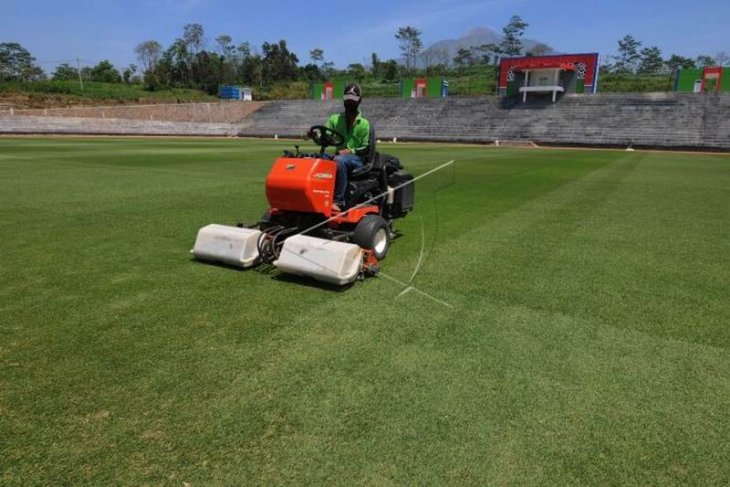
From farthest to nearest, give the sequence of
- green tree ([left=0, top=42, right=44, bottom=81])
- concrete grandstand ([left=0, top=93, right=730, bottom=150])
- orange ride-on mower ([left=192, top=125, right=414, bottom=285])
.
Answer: green tree ([left=0, top=42, right=44, bottom=81]) < concrete grandstand ([left=0, top=93, right=730, bottom=150]) < orange ride-on mower ([left=192, top=125, right=414, bottom=285])

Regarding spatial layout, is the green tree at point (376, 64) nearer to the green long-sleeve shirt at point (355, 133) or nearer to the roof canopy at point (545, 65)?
the roof canopy at point (545, 65)

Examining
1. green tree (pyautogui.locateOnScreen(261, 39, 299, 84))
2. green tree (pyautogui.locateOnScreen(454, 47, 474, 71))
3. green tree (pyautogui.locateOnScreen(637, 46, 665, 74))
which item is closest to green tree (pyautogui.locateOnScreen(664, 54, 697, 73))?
green tree (pyautogui.locateOnScreen(637, 46, 665, 74))

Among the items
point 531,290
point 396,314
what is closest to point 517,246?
point 531,290

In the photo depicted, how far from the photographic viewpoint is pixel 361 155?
20.6 ft

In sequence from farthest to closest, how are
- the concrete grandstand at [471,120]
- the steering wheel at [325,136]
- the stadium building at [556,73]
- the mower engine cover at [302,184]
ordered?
the stadium building at [556,73]
the concrete grandstand at [471,120]
the steering wheel at [325,136]
the mower engine cover at [302,184]

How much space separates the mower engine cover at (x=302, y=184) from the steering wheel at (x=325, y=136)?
448 mm

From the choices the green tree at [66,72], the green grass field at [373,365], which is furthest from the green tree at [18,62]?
the green grass field at [373,365]

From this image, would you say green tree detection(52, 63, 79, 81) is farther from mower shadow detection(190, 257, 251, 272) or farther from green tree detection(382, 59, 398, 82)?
mower shadow detection(190, 257, 251, 272)

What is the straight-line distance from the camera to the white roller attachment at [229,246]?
5.30m

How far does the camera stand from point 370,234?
5.58 m

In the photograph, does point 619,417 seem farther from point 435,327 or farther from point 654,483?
point 435,327

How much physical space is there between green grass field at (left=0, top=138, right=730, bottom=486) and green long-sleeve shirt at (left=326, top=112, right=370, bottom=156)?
4.60 ft

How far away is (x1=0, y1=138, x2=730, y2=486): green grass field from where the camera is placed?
252 centimetres

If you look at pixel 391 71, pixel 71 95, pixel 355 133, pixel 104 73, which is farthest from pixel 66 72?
pixel 355 133
